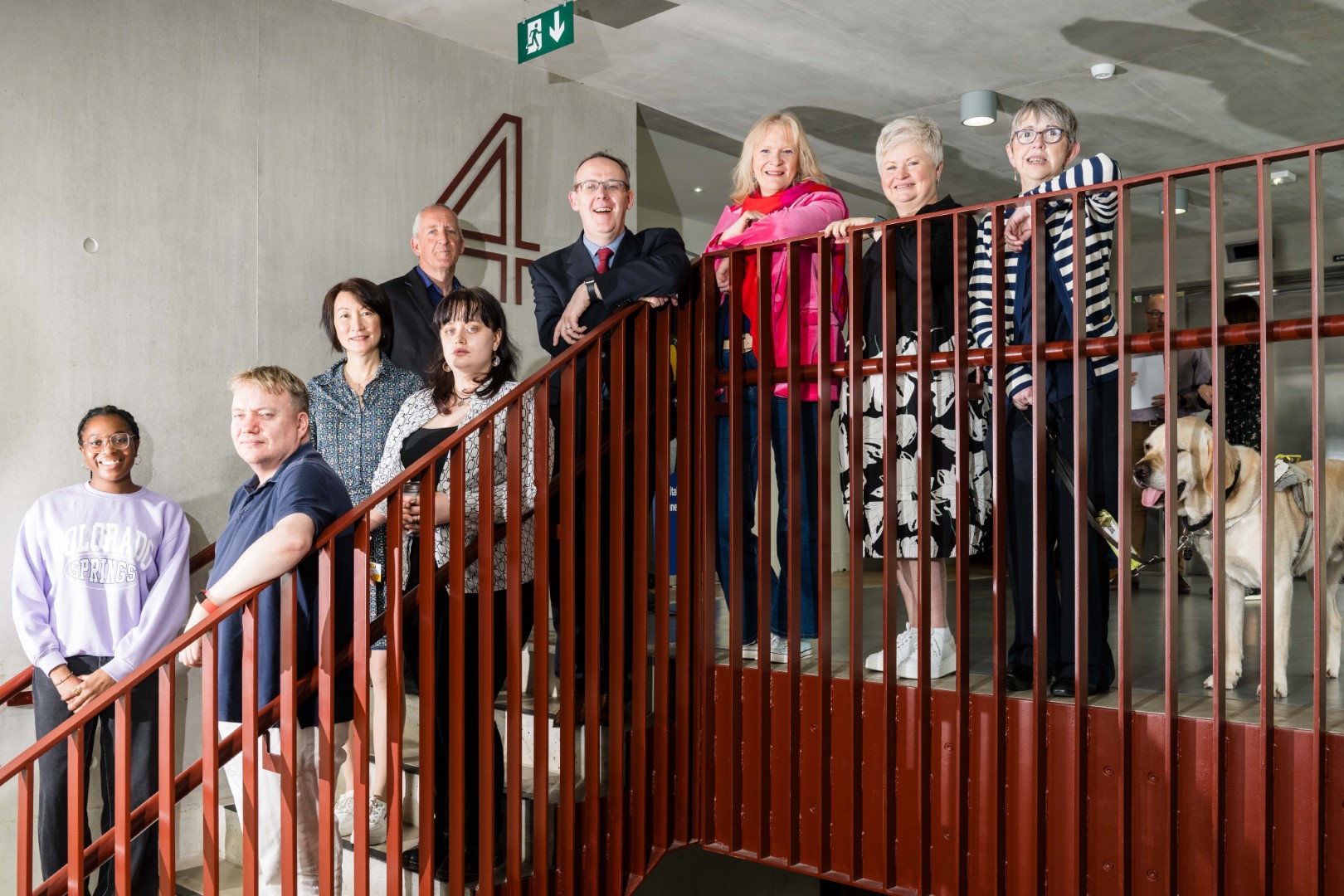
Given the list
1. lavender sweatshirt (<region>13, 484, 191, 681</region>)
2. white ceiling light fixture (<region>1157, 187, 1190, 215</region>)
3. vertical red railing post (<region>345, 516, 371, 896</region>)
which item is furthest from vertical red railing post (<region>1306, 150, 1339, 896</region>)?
white ceiling light fixture (<region>1157, 187, 1190, 215</region>)

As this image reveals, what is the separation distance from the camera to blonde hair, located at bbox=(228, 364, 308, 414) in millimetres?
2559

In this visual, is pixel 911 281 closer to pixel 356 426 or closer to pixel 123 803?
pixel 356 426

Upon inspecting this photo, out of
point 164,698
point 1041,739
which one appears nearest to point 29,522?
point 164,698

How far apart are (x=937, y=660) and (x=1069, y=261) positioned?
1.05m

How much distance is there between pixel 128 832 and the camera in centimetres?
222

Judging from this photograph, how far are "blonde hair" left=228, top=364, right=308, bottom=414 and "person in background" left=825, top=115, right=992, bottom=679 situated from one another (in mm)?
1317

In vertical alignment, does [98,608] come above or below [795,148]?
below

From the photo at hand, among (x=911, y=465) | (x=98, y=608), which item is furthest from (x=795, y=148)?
→ (x=98, y=608)

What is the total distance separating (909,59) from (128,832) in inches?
182

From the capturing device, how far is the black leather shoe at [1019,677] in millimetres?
2777

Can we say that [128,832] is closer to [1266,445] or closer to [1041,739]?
[1041,739]

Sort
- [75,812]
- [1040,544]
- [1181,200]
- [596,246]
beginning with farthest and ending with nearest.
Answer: [1181,200] → [596,246] → [1040,544] → [75,812]

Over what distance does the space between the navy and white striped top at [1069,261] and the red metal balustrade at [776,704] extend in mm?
103

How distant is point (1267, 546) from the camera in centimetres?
222
